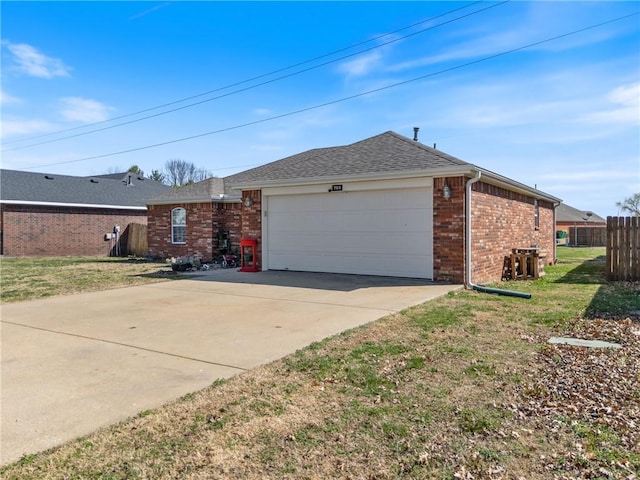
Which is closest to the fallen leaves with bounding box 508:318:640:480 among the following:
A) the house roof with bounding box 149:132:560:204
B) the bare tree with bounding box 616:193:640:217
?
the house roof with bounding box 149:132:560:204

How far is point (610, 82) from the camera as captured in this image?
1106 cm

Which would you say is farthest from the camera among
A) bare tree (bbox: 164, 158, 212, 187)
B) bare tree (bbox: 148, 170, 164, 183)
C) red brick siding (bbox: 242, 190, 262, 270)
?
bare tree (bbox: 164, 158, 212, 187)

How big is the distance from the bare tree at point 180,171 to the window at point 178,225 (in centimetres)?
5280

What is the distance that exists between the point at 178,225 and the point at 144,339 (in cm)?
1393

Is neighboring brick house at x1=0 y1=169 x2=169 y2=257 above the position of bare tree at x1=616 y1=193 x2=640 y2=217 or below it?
below

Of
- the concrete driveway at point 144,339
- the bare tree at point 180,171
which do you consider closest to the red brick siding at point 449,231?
the concrete driveway at point 144,339

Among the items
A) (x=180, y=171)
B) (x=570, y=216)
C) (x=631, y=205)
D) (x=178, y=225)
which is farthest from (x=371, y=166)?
(x=180, y=171)

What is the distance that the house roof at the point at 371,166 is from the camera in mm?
10469

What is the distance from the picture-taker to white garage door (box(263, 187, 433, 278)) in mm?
10828

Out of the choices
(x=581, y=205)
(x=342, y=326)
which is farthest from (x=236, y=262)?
(x=581, y=205)

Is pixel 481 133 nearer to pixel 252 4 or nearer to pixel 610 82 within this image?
pixel 610 82

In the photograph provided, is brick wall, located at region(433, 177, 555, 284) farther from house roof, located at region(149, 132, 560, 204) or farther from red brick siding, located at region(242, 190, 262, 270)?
red brick siding, located at region(242, 190, 262, 270)

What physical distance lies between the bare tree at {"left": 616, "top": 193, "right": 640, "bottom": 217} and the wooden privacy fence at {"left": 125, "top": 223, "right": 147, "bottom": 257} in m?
46.2

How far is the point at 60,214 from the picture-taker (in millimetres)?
23469
